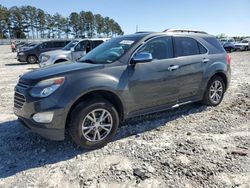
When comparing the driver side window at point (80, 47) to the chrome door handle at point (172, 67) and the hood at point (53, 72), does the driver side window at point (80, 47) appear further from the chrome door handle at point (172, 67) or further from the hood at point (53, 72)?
the hood at point (53, 72)

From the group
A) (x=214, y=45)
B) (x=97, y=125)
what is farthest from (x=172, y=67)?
(x=97, y=125)

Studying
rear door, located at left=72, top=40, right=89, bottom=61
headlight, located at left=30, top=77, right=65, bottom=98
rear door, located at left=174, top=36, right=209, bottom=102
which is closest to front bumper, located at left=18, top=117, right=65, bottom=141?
headlight, located at left=30, top=77, right=65, bottom=98

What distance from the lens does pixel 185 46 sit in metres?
5.84

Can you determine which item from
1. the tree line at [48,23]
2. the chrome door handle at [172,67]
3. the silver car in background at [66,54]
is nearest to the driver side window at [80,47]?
the silver car in background at [66,54]

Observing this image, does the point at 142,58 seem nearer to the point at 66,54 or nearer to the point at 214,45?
the point at 214,45

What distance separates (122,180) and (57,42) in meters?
18.5

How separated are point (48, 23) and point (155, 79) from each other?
10487cm

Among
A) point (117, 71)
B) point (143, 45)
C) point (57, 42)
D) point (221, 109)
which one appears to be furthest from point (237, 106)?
point (57, 42)

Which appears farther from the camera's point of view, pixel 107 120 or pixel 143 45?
pixel 143 45

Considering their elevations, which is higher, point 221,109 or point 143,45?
point 143,45

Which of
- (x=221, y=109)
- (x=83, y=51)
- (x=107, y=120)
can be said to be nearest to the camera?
(x=107, y=120)

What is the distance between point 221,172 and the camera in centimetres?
375

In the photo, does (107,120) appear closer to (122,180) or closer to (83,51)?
(122,180)

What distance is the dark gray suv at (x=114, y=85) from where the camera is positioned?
13.7 feet
